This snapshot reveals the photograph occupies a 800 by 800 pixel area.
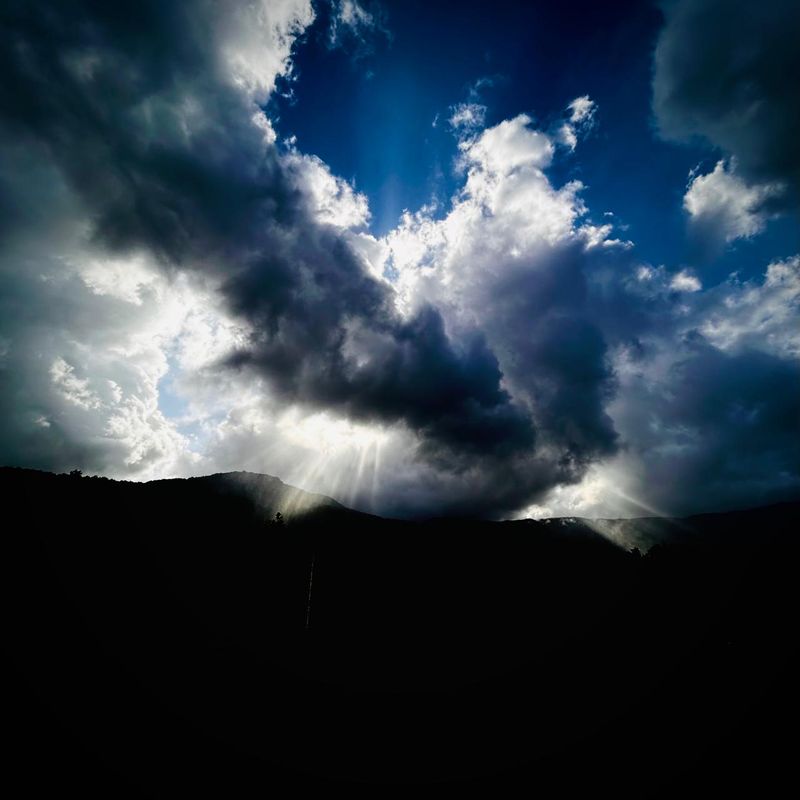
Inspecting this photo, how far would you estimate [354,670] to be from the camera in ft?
250

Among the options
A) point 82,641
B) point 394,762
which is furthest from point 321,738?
point 82,641

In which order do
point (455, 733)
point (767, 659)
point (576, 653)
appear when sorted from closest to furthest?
1. point (455, 733)
2. point (767, 659)
3. point (576, 653)

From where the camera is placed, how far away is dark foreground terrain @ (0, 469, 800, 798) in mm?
39438

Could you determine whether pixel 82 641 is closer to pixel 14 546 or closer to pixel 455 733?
pixel 14 546

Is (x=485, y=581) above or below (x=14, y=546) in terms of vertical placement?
below

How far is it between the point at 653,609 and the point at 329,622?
87222 millimetres

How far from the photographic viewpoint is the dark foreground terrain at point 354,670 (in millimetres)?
39438

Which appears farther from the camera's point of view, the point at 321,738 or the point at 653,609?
the point at 653,609


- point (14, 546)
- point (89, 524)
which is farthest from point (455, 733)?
point (89, 524)

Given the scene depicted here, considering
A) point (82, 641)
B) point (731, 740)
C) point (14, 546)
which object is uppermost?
point (14, 546)

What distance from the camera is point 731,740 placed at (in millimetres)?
43562

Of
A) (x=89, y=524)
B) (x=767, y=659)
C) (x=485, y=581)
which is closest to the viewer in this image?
(x=767, y=659)

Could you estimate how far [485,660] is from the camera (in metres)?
89.1

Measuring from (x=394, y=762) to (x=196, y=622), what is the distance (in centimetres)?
5623
